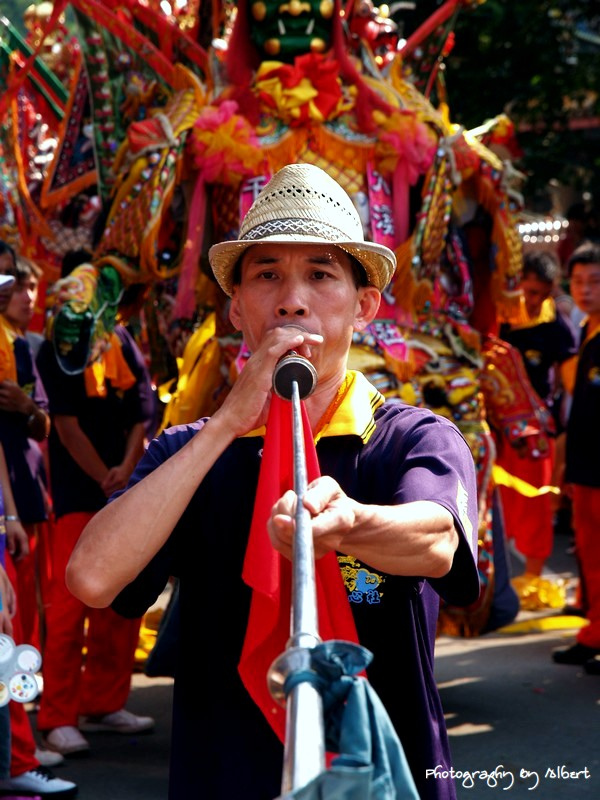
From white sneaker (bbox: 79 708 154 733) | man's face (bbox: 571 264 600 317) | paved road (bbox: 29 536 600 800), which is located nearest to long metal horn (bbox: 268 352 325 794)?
paved road (bbox: 29 536 600 800)

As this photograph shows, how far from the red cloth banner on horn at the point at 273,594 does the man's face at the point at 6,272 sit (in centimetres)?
290

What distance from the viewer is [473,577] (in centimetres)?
206

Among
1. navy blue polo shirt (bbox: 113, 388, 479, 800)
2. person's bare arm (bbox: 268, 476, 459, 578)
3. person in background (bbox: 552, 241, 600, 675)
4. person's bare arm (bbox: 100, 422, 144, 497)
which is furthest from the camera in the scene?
person in background (bbox: 552, 241, 600, 675)

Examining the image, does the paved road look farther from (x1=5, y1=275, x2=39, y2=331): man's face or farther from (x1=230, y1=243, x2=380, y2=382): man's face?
(x1=230, y1=243, x2=380, y2=382): man's face

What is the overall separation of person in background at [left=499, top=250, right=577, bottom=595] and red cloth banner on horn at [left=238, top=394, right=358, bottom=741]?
5571mm

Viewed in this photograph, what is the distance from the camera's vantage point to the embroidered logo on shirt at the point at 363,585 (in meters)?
2.11

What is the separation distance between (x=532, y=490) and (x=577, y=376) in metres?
1.35

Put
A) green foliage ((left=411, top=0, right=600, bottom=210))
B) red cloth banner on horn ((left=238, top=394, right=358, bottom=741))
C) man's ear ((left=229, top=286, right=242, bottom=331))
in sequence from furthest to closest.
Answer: green foliage ((left=411, top=0, right=600, bottom=210))
man's ear ((left=229, top=286, right=242, bottom=331))
red cloth banner on horn ((left=238, top=394, right=358, bottom=741))

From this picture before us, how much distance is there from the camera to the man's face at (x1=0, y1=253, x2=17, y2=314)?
4730 mm

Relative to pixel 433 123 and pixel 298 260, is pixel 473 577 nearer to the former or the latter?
pixel 298 260

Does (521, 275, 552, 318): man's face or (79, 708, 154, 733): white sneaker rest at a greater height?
(521, 275, 552, 318): man's face

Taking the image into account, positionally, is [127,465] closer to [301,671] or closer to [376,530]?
[376,530]

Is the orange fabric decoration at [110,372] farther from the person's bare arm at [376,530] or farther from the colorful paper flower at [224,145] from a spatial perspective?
the person's bare arm at [376,530]

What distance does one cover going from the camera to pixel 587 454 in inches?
240
